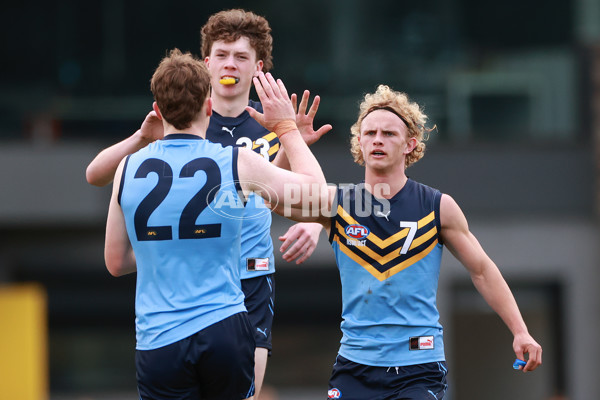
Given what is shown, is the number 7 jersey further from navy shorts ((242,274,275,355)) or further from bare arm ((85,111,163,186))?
bare arm ((85,111,163,186))

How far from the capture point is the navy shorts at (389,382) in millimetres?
4480

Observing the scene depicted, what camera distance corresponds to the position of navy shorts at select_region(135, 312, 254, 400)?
12.1ft

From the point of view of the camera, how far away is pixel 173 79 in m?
3.74

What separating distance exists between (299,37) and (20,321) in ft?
19.6

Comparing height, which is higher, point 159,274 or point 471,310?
point 159,274

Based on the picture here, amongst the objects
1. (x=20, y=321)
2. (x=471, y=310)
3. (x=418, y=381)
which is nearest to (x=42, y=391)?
(x=20, y=321)

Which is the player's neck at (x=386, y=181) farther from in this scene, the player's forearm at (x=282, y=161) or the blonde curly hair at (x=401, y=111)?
the player's forearm at (x=282, y=161)

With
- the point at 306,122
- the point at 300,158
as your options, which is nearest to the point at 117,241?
the point at 300,158

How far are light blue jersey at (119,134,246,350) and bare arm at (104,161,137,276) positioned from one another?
0.28ft

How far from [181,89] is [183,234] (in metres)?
0.63

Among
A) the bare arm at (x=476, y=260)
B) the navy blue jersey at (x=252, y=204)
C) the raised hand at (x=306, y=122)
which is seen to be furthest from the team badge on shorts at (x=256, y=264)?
the bare arm at (x=476, y=260)

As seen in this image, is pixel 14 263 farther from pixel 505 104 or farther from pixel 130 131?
pixel 505 104

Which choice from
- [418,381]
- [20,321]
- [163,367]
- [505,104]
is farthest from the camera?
[505,104]

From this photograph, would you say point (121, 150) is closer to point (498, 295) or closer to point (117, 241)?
point (117, 241)
